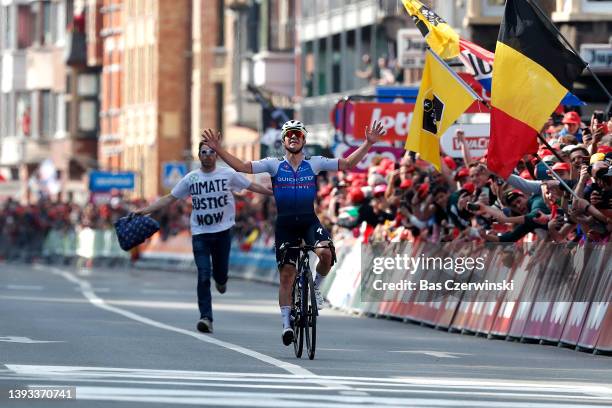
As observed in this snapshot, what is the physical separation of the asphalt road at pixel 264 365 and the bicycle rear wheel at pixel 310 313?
207 millimetres

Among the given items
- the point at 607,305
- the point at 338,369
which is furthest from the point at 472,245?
the point at 338,369

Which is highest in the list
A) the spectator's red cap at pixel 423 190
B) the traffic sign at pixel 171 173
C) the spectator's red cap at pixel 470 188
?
the spectator's red cap at pixel 470 188

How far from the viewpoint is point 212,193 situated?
932 inches

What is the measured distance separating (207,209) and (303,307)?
14.4 feet

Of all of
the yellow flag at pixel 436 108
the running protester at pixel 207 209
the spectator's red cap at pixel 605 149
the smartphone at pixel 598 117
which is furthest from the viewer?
the yellow flag at pixel 436 108

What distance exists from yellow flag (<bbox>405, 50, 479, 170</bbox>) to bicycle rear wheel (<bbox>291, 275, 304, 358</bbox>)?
4218mm

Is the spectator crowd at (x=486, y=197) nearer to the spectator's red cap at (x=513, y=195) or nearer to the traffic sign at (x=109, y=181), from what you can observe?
the spectator's red cap at (x=513, y=195)

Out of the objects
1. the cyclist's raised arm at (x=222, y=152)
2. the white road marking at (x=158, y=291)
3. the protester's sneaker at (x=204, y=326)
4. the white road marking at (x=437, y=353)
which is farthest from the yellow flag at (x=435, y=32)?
the white road marking at (x=158, y=291)

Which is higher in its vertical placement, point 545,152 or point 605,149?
point 605,149

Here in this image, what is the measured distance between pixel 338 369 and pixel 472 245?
7.59 meters

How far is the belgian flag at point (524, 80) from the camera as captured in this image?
2212 centimetres

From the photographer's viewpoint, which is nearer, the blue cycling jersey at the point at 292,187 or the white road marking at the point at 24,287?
the blue cycling jersey at the point at 292,187

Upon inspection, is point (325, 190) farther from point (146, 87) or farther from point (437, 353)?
point (146, 87)

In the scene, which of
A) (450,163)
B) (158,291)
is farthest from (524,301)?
(158,291)
